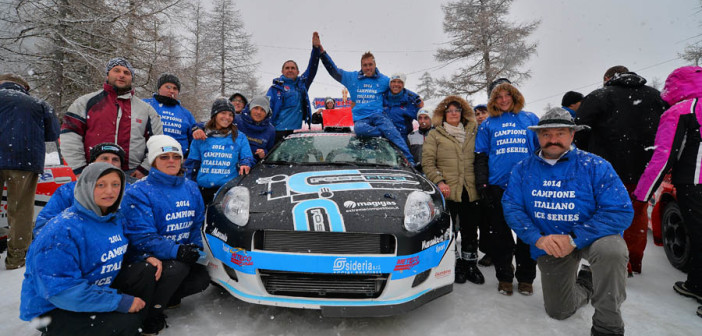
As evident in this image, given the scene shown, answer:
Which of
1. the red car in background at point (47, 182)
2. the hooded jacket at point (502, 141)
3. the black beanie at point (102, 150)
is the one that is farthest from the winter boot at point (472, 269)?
the red car in background at point (47, 182)

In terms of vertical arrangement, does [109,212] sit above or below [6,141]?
below

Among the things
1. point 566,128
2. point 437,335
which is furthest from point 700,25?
point 437,335

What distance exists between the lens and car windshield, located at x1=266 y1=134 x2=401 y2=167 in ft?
11.2

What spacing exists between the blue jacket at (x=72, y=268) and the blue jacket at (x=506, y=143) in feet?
9.85

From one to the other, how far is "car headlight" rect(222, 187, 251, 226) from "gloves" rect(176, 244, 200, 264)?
33 centimetres

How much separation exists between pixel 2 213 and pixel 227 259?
10.7ft

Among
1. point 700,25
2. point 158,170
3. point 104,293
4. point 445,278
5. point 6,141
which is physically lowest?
point 445,278

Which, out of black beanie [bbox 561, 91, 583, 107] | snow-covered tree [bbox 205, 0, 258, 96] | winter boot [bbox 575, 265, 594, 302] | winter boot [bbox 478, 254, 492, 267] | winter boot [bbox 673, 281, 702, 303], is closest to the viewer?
winter boot [bbox 575, 265, 594, 302]

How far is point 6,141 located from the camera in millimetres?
3322

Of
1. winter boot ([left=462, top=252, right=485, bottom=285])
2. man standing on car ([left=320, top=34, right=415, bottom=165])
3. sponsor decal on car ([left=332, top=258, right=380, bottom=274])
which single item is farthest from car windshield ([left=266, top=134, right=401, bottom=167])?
sponsor decal on car ([left=332, top=258, right=380, bottom=274])

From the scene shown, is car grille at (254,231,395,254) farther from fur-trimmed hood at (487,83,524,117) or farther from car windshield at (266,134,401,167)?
fur-trimmed hood at (487,83,524,117)

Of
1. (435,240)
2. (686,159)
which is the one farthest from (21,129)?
(686,159)

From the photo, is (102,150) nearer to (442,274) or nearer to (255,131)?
(255,131)

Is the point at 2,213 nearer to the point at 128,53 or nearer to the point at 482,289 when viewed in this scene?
the point at 482,289
